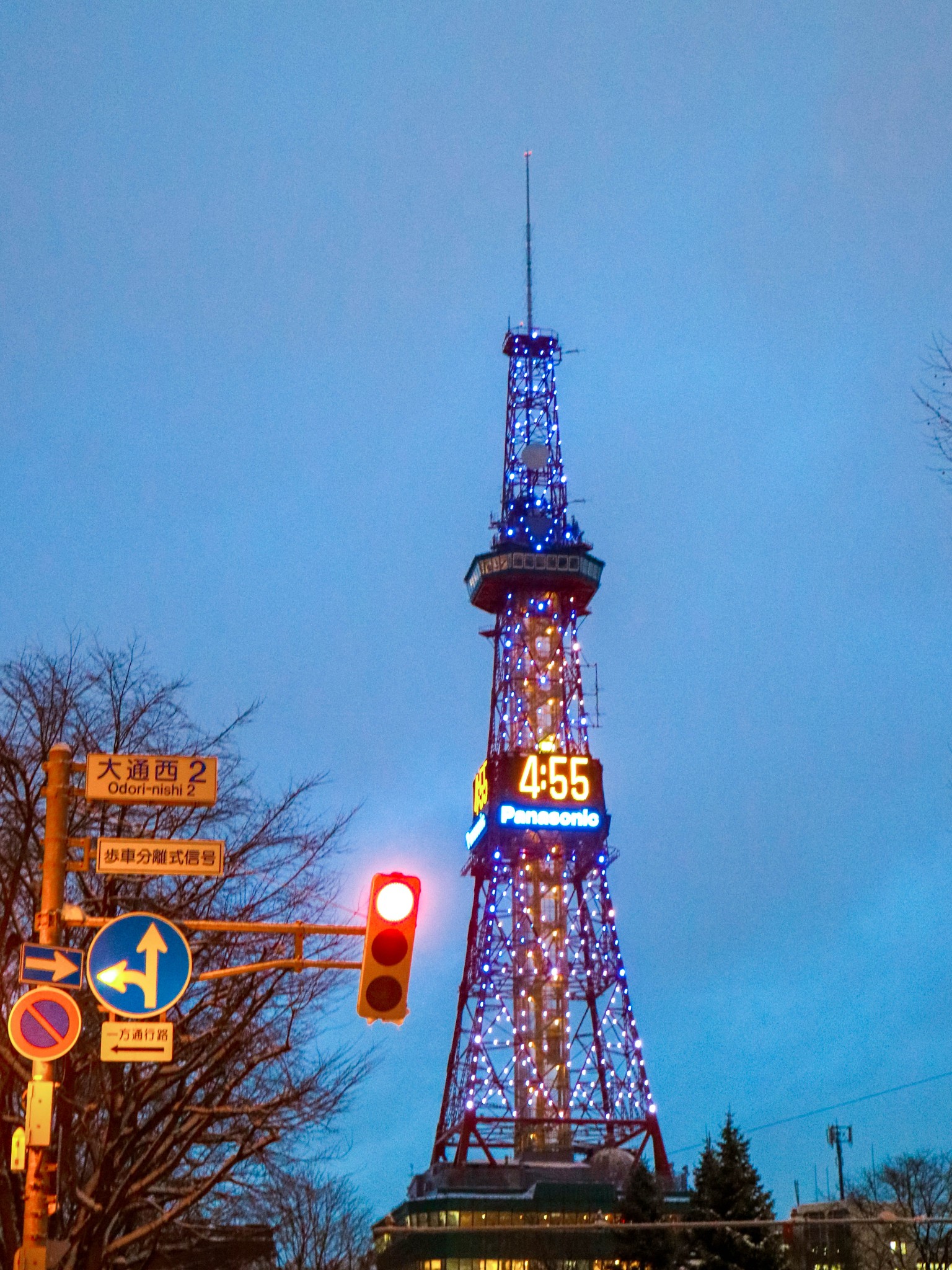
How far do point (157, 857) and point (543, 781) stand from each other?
7974cm

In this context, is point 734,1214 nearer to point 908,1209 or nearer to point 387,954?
point 908,1209

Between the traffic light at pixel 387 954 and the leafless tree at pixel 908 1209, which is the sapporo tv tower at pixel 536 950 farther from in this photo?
the traffic light at pixel 387 954

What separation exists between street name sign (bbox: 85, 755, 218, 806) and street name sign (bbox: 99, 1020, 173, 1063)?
1.95 metres

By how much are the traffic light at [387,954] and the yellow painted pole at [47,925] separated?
2.67m

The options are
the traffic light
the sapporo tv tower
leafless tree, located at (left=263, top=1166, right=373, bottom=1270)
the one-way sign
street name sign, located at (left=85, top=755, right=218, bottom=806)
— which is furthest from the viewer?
the sapporo tv tower

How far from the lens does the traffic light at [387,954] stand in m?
12.4

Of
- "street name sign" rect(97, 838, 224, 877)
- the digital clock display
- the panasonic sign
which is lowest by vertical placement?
"street name sign" rect(97, 838, 224, 877)

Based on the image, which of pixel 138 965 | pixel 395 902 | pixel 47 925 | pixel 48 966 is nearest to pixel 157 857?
pixel 138 965

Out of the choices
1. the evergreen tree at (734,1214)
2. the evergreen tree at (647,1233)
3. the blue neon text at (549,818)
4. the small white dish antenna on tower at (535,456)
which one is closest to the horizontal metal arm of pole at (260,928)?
the evergreen tree at (734,1214)

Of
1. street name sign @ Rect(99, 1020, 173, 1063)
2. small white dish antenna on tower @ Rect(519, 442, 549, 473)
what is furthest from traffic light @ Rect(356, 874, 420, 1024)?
small white dish antenna on tower @ Rect(519, 442, 549, 473)

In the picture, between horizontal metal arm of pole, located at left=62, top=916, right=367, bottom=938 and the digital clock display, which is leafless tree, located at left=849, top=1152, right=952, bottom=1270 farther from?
horizontal metal arm of pole, located at left=62, top=916, right=367, bottom=938

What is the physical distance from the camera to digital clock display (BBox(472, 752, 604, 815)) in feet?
301

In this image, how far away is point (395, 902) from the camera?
12508 mm

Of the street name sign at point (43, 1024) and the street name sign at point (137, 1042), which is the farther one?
the street name sign at point (137, 1042)
